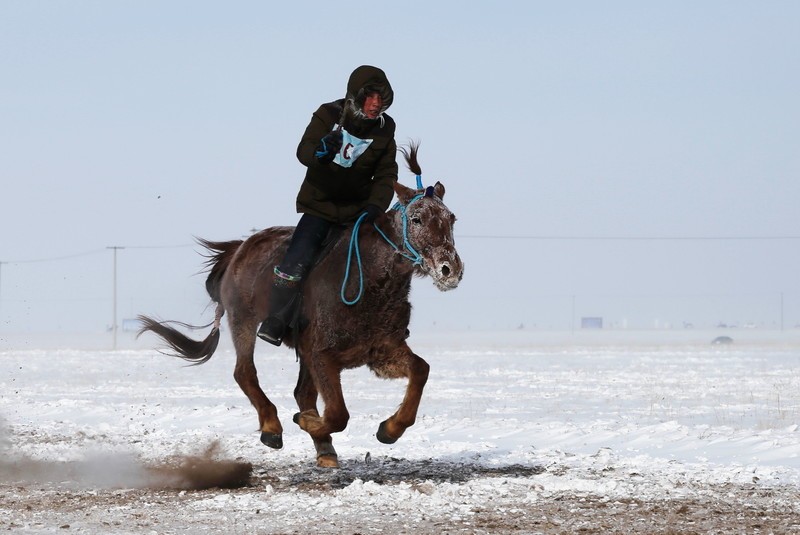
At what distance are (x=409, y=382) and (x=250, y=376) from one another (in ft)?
6.48

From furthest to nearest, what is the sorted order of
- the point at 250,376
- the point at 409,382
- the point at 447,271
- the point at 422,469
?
the point at 422,469, the point at 250,376, the point at 409,382, the point at 447,271

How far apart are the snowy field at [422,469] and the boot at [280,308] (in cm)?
129

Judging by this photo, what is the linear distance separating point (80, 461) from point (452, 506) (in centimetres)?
509

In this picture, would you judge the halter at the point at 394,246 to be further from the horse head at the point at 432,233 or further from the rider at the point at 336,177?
the rider at the point at 336,177

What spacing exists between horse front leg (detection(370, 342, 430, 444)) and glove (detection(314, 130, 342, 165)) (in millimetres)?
1674

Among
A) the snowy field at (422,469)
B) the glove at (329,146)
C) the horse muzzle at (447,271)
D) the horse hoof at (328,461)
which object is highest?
the glove at (329,146)

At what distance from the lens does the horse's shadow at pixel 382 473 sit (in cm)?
876

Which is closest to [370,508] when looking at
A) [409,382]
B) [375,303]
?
[409,382]

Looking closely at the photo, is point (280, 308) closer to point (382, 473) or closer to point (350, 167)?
point (350, 167)

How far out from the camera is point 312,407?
8.99 metres

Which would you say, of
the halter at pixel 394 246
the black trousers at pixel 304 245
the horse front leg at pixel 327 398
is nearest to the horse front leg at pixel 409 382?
the horse front leg at pixel 327 398

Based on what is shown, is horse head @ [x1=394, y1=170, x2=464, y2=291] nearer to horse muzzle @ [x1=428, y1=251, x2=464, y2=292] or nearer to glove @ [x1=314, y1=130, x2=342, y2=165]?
horse muzzle @ [x1=428, y1=251, x2=464, y2=292]

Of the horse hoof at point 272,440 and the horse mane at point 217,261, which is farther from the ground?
the horse mane at point 217,261

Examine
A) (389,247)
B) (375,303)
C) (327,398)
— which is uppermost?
(389,247)
